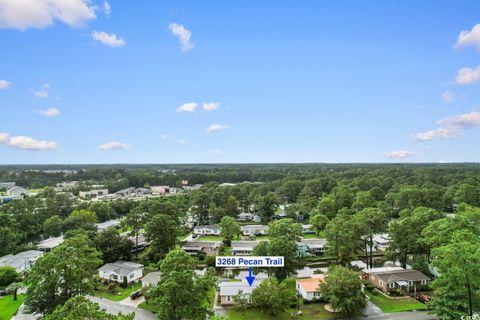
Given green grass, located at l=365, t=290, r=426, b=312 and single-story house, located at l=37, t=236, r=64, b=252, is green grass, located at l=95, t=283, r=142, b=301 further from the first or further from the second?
green grass, located at l=365, t=290, r=426, b=312

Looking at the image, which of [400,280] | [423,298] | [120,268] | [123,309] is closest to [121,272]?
[120,268]

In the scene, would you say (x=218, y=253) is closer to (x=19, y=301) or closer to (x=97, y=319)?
(x=19, y=301)

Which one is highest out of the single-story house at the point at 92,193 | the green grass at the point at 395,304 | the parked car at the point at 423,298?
the single-story house at the point at 92,193

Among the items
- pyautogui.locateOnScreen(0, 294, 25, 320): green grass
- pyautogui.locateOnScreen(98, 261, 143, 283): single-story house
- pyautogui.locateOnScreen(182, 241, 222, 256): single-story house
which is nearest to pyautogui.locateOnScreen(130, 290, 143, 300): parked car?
pyautogui.locateOnScreen(98, 261, 143, 283): single-story house

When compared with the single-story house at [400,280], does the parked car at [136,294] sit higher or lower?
lower

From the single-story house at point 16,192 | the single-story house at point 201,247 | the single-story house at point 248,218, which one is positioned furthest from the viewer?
the single-story house at point 16,192

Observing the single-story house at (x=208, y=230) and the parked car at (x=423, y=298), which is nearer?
the parked car at (x=423, y=298)

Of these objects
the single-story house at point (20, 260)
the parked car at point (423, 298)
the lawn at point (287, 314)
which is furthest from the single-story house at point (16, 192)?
the parked car at point (423, 298)

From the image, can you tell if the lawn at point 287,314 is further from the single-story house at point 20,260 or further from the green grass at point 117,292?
the single-story house at point 20,260
